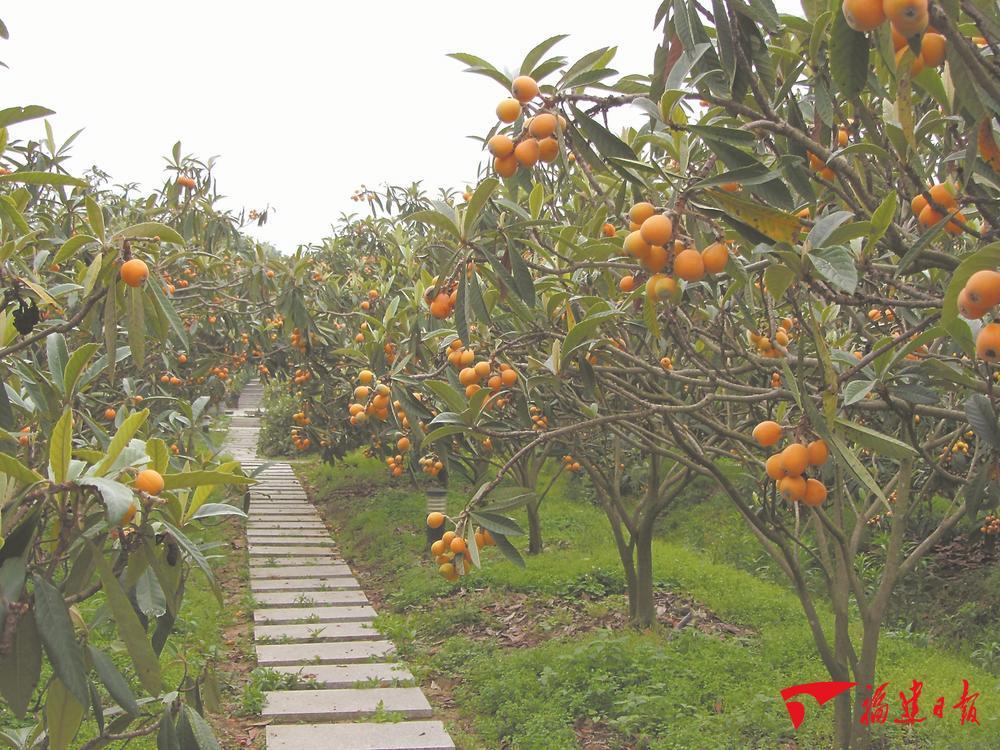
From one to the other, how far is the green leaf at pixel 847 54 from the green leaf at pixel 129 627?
54.4 inches

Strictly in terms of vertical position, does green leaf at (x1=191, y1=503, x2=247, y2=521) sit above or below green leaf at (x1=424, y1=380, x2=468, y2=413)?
below

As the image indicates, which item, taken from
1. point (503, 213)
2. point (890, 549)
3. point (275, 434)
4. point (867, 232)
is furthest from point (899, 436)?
point (275, 434)

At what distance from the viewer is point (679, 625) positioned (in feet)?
19.4

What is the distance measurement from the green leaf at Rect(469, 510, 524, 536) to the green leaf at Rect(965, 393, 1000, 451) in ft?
3.96

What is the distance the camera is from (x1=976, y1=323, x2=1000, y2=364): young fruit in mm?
1198

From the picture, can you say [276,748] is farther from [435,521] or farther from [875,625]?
[875,625]

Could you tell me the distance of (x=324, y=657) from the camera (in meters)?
5.67

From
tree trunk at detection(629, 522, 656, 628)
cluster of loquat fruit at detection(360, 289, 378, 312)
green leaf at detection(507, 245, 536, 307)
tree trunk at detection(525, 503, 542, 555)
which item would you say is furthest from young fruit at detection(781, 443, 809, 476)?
tree trunk at detection(525, 503, 542, 555)

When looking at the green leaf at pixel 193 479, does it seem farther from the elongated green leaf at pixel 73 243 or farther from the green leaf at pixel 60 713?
the elongated green leaf at pixel 73 243

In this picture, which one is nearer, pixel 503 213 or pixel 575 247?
pixel 575 247

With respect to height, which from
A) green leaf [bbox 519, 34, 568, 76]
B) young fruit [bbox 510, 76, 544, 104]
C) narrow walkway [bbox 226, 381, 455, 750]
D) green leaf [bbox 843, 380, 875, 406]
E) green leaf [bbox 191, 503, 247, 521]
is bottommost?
narrow walkway [bbox 226, 381, 455, 750]

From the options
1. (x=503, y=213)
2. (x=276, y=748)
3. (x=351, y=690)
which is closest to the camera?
(x=503, y=213)

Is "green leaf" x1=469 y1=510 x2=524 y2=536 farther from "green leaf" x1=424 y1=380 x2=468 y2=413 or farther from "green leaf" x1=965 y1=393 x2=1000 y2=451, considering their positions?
"green leaf" x1=965 y1=393 x2=1000 y2=451

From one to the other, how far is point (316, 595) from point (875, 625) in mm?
5019
